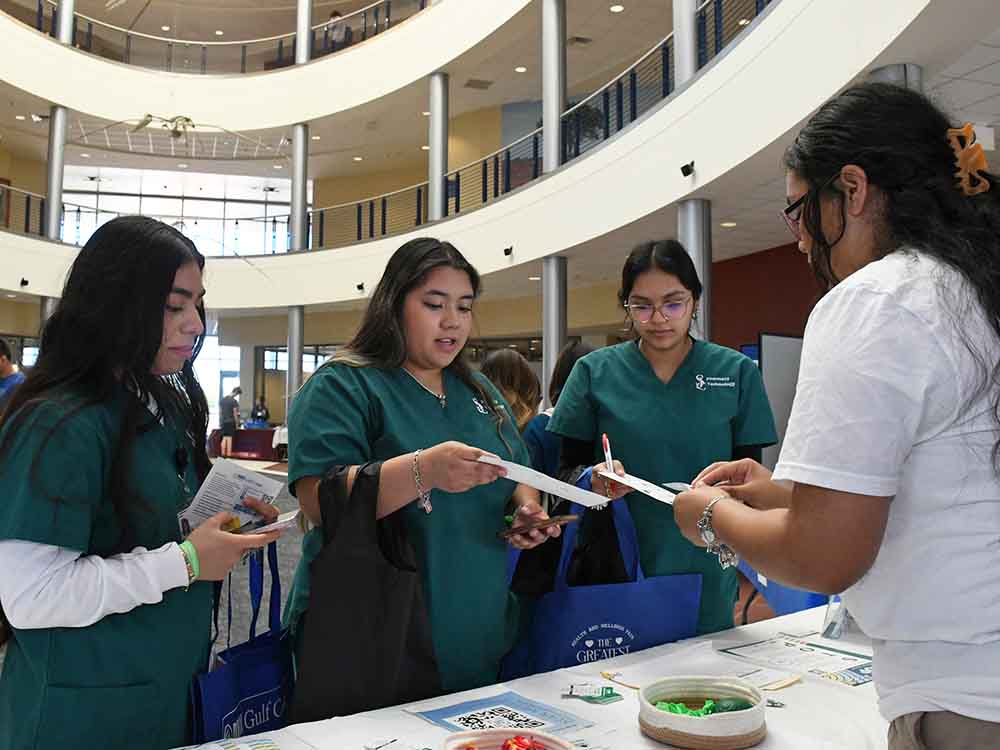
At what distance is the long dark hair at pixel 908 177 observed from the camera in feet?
3.08

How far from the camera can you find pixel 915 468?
0.89 metres

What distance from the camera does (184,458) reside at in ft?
5.16

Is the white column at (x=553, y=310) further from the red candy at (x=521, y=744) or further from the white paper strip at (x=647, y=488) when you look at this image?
the red candy at (x=521, y=744)

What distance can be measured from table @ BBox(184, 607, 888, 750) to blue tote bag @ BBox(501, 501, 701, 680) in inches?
2.7

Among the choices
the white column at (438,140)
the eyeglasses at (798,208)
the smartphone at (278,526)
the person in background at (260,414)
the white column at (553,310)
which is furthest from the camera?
the person in background at (260,414)

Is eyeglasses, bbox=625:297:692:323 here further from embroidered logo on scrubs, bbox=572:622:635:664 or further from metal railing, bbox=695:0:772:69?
metal railing, bbox=695:0:772:69

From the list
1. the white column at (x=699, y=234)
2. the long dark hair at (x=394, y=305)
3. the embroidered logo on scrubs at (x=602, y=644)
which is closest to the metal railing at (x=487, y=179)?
the white column at (x=699, y=234)

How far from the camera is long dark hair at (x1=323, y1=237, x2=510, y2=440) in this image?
178 cm

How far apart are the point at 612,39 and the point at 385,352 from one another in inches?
489

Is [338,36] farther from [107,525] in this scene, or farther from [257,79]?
[107,525]

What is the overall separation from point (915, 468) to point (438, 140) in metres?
13.1

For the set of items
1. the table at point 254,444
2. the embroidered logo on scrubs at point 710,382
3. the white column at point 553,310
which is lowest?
the table at point 254,444

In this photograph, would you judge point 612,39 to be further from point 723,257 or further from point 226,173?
point 226,173

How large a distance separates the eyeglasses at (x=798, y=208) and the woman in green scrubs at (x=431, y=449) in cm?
65
